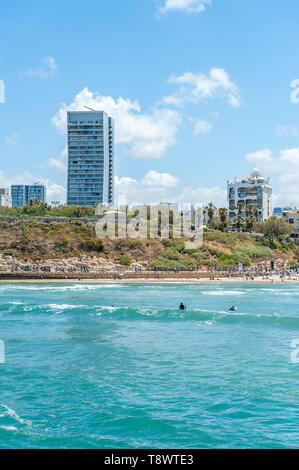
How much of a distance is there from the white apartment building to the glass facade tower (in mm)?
45263

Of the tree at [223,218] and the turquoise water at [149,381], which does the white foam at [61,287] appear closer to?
the turquoise water at [149,381]

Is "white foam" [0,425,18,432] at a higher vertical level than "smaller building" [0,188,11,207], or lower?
lower

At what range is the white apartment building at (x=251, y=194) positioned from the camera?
115 metres

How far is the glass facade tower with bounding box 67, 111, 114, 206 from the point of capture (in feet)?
477

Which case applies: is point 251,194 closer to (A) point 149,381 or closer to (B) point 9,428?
(A) point 149,381

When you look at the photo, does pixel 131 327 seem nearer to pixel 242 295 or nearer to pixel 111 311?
pixel 111 311

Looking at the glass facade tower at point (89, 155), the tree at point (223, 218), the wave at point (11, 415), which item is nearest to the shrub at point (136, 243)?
the tree at point (223, 218)

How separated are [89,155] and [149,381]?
441ft

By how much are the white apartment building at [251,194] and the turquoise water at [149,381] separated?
83369 mm

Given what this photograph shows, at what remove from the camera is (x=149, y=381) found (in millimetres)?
16859

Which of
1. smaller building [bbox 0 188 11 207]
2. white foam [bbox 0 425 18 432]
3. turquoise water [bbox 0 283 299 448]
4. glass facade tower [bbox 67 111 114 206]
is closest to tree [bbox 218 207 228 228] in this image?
glass facade tower [bbox 67 111 114 206]

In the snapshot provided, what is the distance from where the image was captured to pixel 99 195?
482 feet

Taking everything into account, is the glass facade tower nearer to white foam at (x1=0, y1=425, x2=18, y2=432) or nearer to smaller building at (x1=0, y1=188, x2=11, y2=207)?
smaller building at (x1=0, y1=188, x2=11, y2=207)
